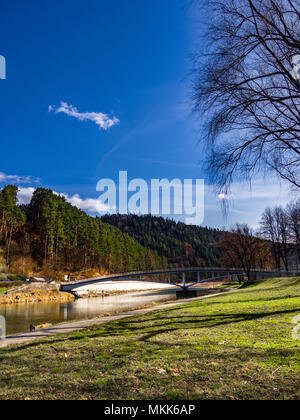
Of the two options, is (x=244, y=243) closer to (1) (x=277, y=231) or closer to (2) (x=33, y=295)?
(1) (x=277, y=231)

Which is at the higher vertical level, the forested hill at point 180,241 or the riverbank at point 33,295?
the forested hill at point 180,241

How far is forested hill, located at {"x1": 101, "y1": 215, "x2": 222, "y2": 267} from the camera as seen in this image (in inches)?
5989

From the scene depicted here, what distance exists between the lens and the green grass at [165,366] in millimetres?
3709

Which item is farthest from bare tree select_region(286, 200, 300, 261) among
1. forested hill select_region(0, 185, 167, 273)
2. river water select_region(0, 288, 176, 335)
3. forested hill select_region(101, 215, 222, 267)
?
forested hill select_region(101, 215, 222, 267)

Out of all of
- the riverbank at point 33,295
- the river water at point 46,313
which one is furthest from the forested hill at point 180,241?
the river water at point 46,313

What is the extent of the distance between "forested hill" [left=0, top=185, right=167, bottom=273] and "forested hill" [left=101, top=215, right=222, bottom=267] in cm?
7284

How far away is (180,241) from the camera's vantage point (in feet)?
567

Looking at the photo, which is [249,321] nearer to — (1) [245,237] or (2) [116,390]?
(2) [116,390]

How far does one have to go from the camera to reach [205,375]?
4.16 meters

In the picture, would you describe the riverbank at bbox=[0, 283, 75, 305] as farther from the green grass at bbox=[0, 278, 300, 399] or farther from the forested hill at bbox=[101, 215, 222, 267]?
the forested hill at bbox=[101, 215, 222, 267]

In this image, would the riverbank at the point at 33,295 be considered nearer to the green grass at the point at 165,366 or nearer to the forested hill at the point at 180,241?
the green grass at the point at 165,366

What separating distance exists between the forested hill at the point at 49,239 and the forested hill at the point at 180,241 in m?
72.8

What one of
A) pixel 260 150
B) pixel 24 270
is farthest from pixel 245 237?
pixel 260 150
